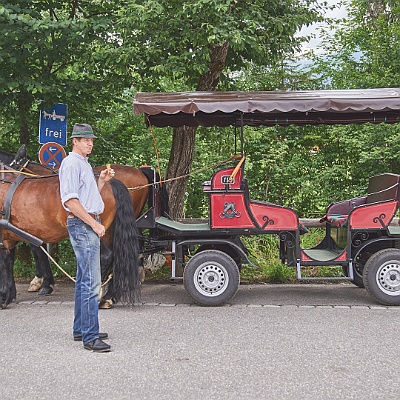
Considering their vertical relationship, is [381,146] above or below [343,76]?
below

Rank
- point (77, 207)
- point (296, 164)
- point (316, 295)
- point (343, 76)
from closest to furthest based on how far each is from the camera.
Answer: point (77, 207)
point (316, 295)
point (296, 164)
point (343, 76)

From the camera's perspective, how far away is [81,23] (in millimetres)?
8430

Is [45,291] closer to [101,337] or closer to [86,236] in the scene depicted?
[101,337]

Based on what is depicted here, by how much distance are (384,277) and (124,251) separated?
3.04 meters

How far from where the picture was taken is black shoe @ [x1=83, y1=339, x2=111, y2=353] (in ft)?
17.5

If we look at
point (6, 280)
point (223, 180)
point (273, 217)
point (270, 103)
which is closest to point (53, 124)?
point (6, 280)

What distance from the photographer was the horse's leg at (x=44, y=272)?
824cm

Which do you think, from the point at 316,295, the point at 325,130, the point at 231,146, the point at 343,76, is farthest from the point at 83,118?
the point at 343,76

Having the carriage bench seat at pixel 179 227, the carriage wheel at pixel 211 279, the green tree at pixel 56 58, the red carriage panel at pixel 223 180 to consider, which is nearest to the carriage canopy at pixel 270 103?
the red carriage panel at pixel 223 180

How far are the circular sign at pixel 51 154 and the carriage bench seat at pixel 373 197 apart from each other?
4004 millimetres

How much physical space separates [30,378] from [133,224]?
2779 millimetres

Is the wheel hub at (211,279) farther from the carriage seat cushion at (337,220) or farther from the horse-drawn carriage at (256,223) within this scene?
the carriage seat cushion at (337,220)

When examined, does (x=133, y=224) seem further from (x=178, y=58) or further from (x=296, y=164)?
(x=296, y=164)

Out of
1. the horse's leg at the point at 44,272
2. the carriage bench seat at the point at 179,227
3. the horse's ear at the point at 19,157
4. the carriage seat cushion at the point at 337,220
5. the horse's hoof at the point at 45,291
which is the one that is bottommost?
the horse's hoof at the point at 45,291
